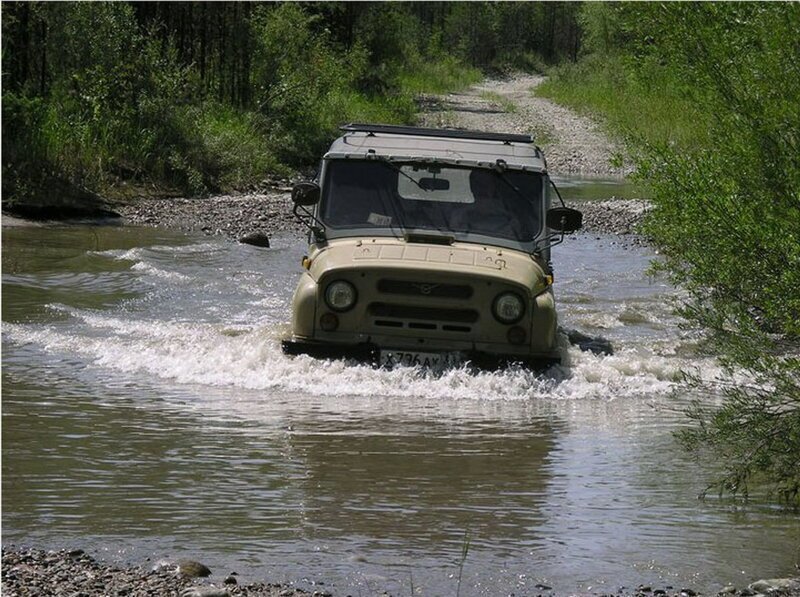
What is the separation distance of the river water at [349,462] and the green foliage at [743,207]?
38 cm

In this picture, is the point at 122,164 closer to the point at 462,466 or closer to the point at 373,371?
the point at 373,371

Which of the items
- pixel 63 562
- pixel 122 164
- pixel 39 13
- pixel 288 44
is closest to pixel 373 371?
pixel 63 562

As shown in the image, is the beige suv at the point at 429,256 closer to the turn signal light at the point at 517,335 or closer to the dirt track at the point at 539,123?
the turn signal light at the point at 517,335

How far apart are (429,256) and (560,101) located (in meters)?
43.7

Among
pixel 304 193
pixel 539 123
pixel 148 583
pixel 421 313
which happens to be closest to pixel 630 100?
pixel 539 123

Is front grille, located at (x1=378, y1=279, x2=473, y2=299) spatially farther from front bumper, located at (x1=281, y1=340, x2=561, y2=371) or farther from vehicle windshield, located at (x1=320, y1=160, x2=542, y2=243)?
vehicle windshield, located at (x1=320, y1=160, x2=542, y2=243)

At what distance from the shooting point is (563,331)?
1265cm

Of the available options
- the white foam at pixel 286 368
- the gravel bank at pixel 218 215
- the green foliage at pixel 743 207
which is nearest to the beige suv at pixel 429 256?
the white foam at pixel 286 368

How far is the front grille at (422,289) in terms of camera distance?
32.6 ft

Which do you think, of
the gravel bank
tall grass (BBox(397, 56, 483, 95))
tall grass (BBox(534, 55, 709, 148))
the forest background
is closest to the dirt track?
tall grass (BBox(534, 55, 709, 148))

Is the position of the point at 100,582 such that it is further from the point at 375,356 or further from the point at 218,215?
the point at 218,215

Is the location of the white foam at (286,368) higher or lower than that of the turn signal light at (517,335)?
lower

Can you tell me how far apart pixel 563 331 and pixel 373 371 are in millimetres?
3100

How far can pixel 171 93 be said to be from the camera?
2506 cm
